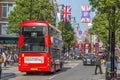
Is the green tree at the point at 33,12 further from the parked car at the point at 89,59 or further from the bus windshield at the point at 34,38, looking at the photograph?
the bus windshield at the point at 34,38

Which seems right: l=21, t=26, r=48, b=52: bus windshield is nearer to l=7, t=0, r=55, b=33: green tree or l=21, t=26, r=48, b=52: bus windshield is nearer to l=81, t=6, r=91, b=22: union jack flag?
l=81, t=6, r=91, b=22: union jack flag

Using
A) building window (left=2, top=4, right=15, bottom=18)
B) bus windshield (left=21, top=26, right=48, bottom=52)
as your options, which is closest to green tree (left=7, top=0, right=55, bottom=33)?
building window (left=2, top=4, right=15, bottom=18)

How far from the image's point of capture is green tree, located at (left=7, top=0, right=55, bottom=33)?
2288 inches

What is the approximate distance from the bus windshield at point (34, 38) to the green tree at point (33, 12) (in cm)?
2524

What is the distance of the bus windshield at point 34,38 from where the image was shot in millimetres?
31672

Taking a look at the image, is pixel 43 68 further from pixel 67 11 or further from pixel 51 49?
pixel 67 11

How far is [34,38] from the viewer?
31.8m

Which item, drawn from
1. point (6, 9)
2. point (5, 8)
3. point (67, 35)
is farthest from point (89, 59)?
point (67, 35)

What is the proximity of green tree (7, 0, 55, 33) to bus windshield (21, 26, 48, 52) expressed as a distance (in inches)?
994

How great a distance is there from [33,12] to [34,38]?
2740cm

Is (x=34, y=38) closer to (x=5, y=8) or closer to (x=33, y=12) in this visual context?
(x=33, y=12)

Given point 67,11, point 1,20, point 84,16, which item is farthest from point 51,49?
point 1,20

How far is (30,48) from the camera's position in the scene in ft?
104

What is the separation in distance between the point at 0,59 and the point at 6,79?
307 cm
